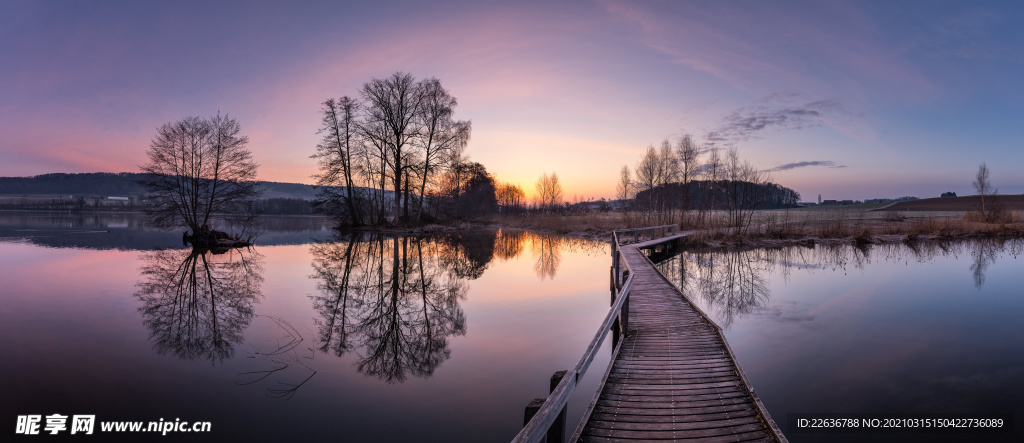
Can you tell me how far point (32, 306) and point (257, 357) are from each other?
25.9ft

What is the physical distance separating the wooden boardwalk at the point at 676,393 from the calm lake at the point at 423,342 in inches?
35.8

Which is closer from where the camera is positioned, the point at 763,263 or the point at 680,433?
the point at 680,433

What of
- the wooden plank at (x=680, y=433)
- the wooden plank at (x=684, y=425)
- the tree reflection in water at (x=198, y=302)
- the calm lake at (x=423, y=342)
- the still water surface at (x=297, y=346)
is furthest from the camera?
the tree reflection in water at (x=198, y=302)

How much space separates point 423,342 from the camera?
28.2 feet

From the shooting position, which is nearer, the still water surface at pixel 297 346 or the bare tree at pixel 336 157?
the still water surface at pixel 297 346

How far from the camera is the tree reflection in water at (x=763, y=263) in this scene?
41.8 ft

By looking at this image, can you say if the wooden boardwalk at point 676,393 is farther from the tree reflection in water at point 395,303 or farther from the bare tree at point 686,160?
the bare tree at point 686,160

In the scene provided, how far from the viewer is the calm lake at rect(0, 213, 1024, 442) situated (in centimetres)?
563

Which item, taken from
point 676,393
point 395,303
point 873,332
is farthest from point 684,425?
point 395,303

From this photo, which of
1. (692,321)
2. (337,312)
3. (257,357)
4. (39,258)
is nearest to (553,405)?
(692,321)

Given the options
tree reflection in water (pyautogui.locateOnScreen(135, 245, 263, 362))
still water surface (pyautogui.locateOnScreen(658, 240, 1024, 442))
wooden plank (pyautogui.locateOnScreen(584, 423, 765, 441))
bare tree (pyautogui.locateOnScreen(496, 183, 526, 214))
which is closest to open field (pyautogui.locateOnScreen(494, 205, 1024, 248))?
still water surface (pyautogui.locateOnScreen(658, 240, 1024, 442))

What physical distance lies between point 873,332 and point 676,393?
7143 millimetres

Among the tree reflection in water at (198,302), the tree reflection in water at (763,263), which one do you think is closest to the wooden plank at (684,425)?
the tree reflection in water at (763,263)

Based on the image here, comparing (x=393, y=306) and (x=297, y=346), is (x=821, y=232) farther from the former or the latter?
(x=297, y=346)
